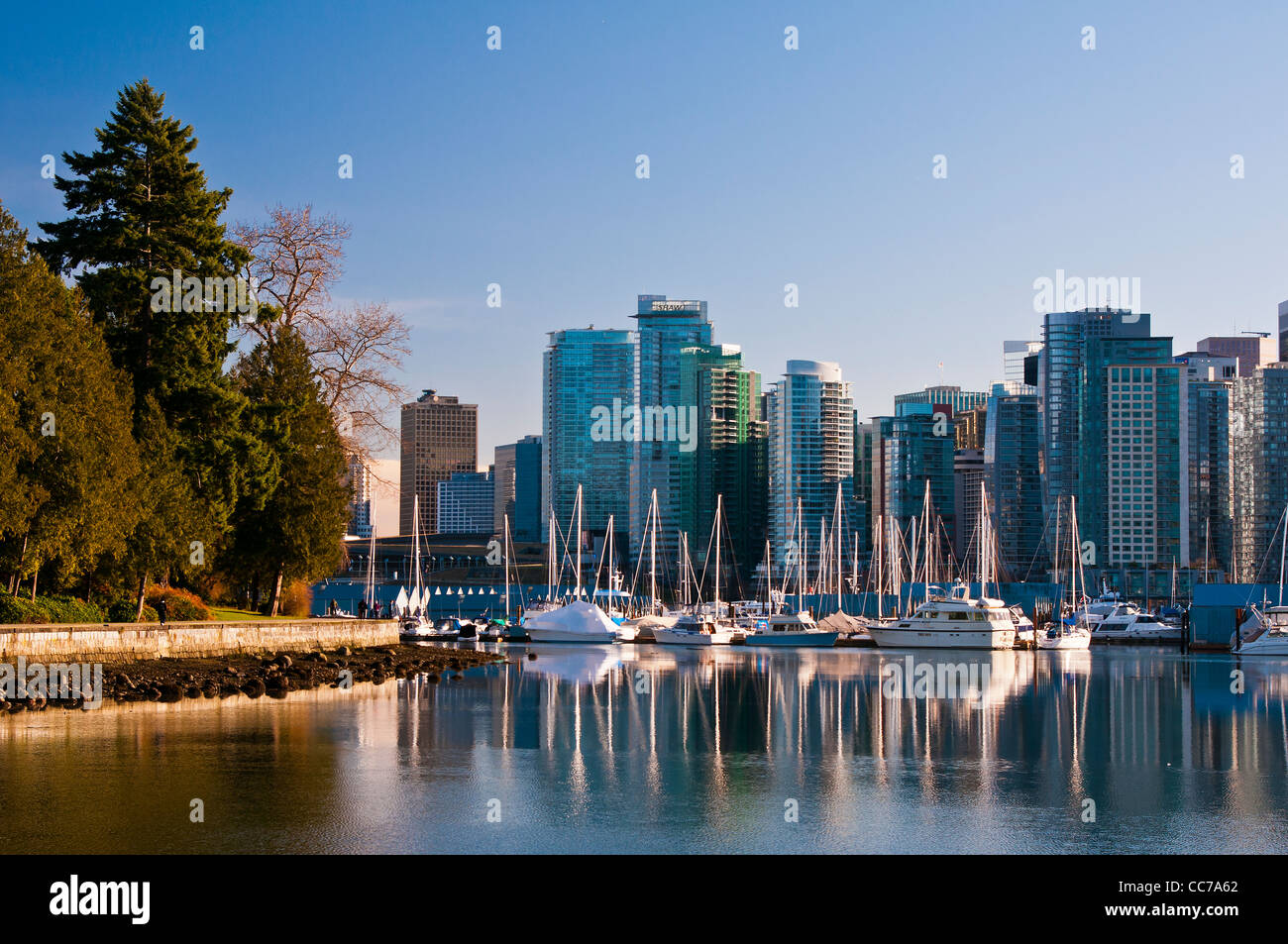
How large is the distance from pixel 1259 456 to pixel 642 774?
611 ft

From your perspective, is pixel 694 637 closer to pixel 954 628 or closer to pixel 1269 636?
pixel 954 628

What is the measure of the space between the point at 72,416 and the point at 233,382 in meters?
15.3

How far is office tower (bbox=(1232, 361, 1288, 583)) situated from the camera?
189 meters

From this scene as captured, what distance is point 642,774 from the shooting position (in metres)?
26.0

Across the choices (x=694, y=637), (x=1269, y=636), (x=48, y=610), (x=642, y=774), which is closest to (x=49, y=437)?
(x=48, y=610)

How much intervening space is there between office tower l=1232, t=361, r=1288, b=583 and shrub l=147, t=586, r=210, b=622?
167 m

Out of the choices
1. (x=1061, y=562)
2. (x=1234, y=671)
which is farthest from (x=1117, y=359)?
(x=1234, y=671)

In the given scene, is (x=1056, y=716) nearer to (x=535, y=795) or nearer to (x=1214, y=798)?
(x=1214, y=798)

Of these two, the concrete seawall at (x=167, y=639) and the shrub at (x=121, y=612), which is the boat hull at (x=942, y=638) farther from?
the shrub at (x=121, y=612)

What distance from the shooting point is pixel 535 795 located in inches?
909

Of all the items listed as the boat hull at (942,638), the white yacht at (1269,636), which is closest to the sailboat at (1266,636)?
the white yacht at (1269,636)

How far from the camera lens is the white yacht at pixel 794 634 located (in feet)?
290

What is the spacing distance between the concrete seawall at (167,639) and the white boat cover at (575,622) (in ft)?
98.8

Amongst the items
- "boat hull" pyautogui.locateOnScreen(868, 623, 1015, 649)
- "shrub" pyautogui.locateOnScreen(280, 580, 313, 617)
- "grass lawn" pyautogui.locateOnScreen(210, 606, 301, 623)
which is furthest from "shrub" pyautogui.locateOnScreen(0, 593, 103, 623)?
"boat hull" pyautogui.locateOnScreen(868, 623, 1015, 649)
